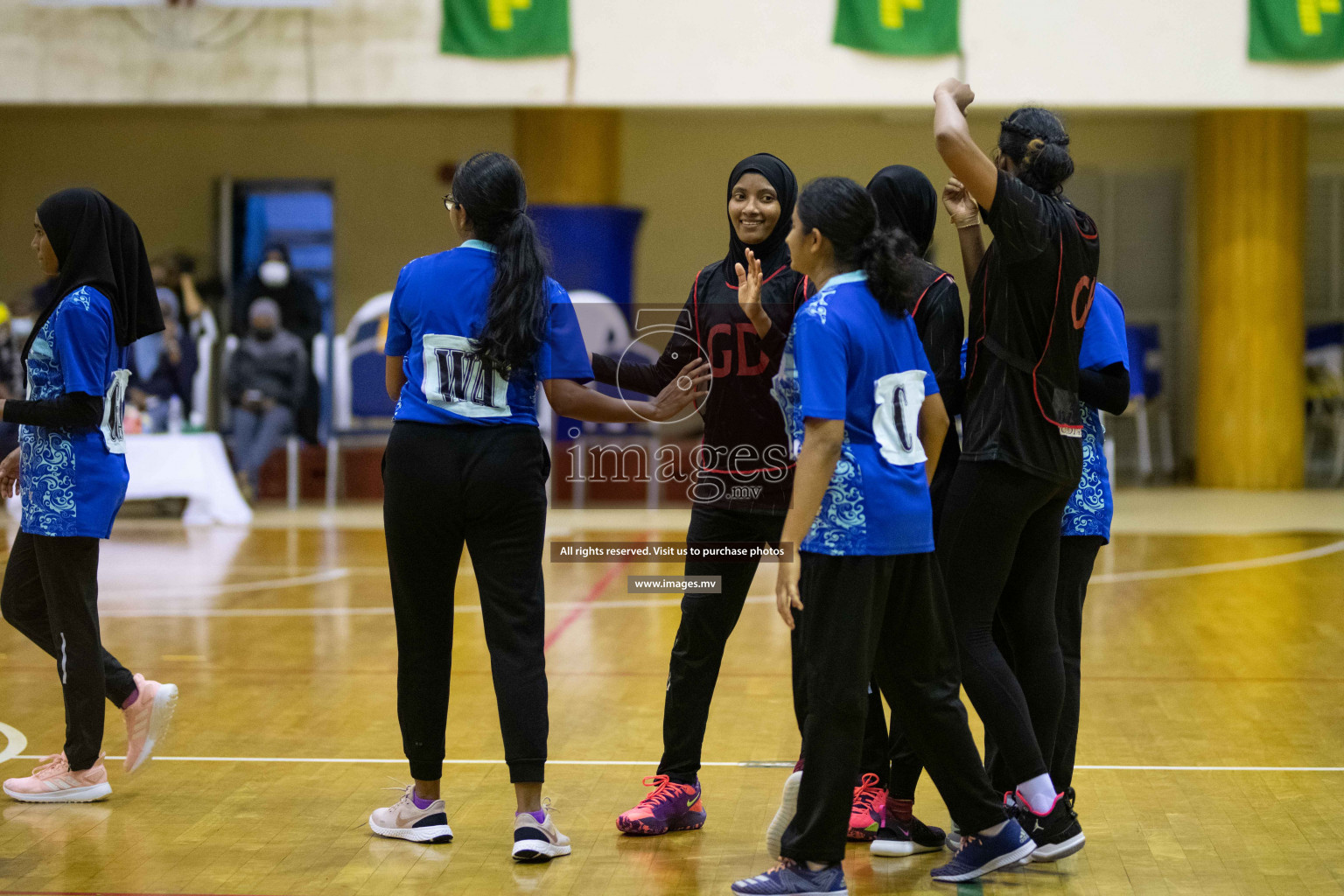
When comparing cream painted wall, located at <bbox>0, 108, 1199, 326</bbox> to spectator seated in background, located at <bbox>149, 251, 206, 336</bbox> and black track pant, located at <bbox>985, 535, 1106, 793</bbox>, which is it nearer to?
spectator seated in background, located at <bbox>149, 251, 206, 336</bbox>

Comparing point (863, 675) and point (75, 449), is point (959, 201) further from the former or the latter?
point (75, 449)

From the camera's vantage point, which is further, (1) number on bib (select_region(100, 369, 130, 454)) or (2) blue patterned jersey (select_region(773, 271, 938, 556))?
(1) number on bib (select_region(100, 369, 130, 454))

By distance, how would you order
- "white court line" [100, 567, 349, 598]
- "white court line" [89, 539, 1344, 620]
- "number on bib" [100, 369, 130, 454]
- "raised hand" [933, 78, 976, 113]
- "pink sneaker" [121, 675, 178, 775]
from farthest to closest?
"white court line" [100, 567, 349, 598], "white court line" [89, 539, 1344, 620], "pink sneaker" [121, 675, 178, 775], "number on bib" [100, 369, 130, 454], "raised hand" [933, 78, 976, 113]

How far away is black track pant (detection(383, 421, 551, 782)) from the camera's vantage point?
133 inches

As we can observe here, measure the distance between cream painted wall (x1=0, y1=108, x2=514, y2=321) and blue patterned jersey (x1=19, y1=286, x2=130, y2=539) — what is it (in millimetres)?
11646

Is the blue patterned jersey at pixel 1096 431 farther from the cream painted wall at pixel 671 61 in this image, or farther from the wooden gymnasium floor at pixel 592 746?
the cream painted wall at pixel 671 61

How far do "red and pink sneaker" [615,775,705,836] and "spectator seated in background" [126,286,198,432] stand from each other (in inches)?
340

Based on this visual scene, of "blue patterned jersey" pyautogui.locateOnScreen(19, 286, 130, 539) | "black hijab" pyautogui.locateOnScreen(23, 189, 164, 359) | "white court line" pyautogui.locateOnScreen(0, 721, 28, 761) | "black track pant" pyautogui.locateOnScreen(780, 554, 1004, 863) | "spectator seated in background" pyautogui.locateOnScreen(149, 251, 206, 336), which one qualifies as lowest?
"white court line" pyautogui.locateOnScreen(0, 721, 28, 761)

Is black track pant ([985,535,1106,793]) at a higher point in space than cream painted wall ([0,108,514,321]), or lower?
lower

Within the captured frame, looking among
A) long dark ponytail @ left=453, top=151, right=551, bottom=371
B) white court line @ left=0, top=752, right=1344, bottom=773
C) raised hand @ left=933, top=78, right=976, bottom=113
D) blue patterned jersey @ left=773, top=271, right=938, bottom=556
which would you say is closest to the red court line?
white court line @ left=0, top=752, right=1344, bottom=773

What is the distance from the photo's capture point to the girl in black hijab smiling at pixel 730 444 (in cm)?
365

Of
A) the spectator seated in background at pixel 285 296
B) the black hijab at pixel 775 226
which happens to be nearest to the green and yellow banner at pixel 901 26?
the spectator seated in background at pixel 285 296

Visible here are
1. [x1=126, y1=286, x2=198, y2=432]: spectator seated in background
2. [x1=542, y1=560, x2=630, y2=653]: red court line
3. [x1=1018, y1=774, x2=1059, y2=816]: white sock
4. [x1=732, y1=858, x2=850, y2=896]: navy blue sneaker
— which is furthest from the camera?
[x1=126, y1=286, x2=198, y2=432]: spectator seated in background

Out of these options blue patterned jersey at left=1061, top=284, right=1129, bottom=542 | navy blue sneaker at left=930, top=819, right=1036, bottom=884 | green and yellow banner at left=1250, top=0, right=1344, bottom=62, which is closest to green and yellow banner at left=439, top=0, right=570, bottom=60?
green and yellow banner at left=1250, top=0, right=1344, bottom=62
